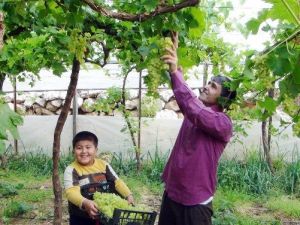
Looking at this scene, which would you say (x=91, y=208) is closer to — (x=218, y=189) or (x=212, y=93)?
(x=212, y=93)

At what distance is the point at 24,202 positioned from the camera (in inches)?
245

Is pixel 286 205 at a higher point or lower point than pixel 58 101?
lower

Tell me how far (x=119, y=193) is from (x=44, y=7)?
150 cm

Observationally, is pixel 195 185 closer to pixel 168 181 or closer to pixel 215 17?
pixel 168 181

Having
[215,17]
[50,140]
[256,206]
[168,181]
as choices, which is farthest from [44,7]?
[50,140]

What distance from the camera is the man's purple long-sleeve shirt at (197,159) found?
330cm

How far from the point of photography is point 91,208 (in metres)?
3.29

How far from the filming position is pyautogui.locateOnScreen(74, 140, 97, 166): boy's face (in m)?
3.64

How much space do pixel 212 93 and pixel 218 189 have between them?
3.56 m

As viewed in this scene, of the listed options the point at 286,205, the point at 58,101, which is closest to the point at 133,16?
the point at 286,205

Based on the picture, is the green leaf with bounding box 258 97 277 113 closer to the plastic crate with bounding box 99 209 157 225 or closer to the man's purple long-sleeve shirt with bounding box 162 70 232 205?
the man's purple long-sleeve shirt with bounding box 162 70 232 205

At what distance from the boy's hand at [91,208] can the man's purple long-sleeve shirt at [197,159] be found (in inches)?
21.4

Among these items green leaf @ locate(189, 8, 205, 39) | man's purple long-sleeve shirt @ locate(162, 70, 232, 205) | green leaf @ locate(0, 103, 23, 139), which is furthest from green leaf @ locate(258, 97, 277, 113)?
green leaf @ locate(0, 103, 23, 139)

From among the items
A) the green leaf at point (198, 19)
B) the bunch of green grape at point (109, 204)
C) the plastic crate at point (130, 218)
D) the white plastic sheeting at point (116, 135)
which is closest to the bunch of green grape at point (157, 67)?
the green leaf at point (198, 19)
